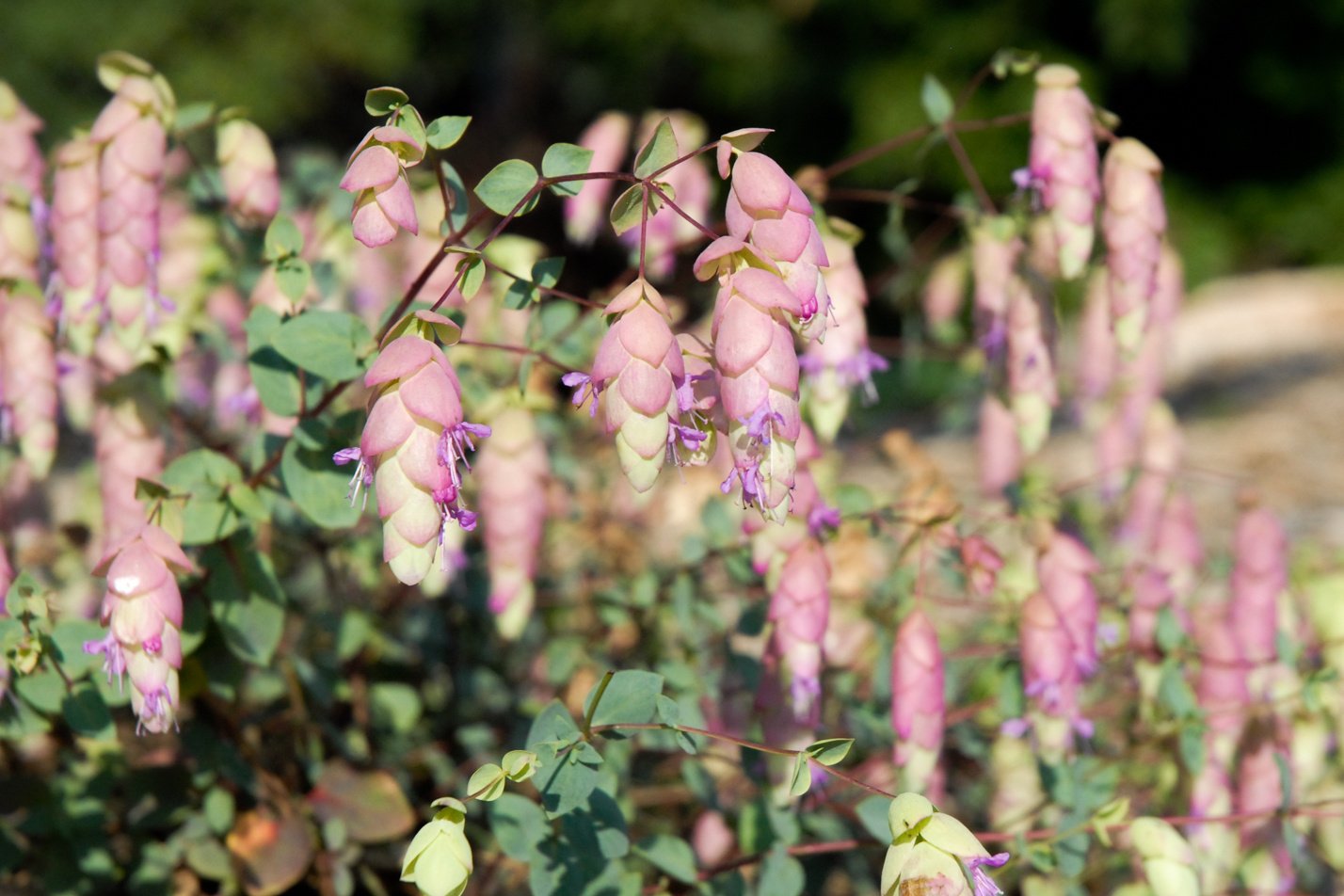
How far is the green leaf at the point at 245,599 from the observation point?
1240mm

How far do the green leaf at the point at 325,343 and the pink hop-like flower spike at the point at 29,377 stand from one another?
0.90 feet

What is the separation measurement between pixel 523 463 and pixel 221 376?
69 centimetres

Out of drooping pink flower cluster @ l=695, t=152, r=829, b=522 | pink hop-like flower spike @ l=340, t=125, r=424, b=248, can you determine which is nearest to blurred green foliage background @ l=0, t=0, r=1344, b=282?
pink hop-like flower spike @ l=340, t=125, r=424, b=248

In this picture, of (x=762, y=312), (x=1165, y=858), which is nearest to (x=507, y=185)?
(x=762, y=312)

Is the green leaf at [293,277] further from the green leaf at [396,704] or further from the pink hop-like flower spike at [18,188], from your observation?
the green leaf at [396,704]

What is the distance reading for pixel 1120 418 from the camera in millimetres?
1926

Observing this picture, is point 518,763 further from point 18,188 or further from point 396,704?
point 18,188

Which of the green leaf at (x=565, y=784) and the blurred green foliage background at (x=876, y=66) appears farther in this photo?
the blurred green foliage background at (x=876, y=66)

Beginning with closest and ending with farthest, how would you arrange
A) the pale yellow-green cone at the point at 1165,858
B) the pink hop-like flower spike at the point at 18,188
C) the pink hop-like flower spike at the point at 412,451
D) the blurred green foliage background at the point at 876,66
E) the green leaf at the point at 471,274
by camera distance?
1. the pink hop-like flower spike at the point at 412,451
2. the green leaf at the point at 471,274
3. the pale yellow-green cone at the point at 1165,858
4. the pink hop-like flower spike at the point at 18,188
5. the blurred green foliage background at the point at 876,66

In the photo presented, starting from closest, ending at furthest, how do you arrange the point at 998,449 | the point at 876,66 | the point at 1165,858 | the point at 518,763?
the point at 518,763, the point at 1165,858, the point at 998,449, the point at 876,66

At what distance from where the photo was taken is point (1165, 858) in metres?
1.10

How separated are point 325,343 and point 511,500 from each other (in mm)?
318

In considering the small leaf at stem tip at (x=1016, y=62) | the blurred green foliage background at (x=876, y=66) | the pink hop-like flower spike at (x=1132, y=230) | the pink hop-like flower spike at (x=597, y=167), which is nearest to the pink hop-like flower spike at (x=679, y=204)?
the pink hop-like flower spike at (x=597, y=167)

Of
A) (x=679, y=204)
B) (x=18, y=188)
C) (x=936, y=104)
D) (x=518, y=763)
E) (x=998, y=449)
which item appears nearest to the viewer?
(x=518, y=763)
